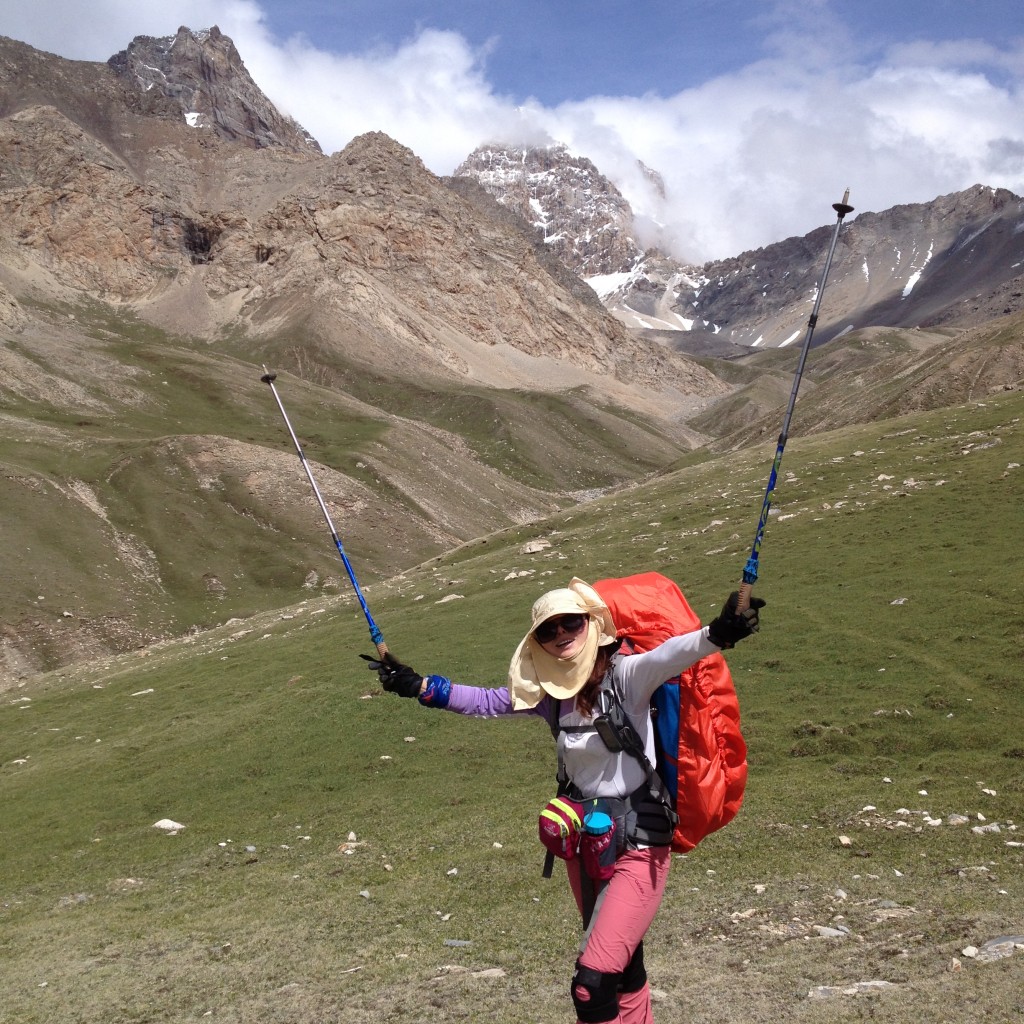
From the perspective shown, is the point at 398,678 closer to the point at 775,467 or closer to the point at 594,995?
the point at 594,995

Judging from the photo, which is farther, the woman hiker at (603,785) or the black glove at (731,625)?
the woman hiker at (603,785)

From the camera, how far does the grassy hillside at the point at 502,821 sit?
36.9 feet

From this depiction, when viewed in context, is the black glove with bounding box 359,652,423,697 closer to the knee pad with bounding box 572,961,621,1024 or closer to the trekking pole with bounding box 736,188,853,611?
the knee pad with bounding box 572,961,621,1024

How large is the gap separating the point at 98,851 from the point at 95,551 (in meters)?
65.3

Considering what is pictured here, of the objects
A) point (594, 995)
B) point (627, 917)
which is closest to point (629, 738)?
point (627, 917)

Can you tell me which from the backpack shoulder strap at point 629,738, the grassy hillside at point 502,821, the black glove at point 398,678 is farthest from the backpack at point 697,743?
the grassy hillside at point 502,821

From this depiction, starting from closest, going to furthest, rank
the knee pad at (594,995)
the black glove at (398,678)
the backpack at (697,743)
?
1. the knee pad at (594,995)
2. the backpack at (697,743)
3. the black glove at (398,678)


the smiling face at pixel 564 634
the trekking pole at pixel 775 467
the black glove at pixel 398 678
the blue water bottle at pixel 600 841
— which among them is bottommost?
the blue water bottle at pixel 600 841

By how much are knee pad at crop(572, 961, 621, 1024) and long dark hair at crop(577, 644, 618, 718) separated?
2.07 meters

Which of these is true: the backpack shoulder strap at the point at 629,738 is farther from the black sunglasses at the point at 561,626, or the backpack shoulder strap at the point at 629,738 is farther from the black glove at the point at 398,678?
the black glove at the point at 398,678

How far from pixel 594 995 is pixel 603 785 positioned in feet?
5.39

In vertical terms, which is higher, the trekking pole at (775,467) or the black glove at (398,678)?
the trekking pole at (775,467)

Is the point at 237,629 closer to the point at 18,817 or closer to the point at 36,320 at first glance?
the point at 18,817

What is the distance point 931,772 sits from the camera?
17.5 m
